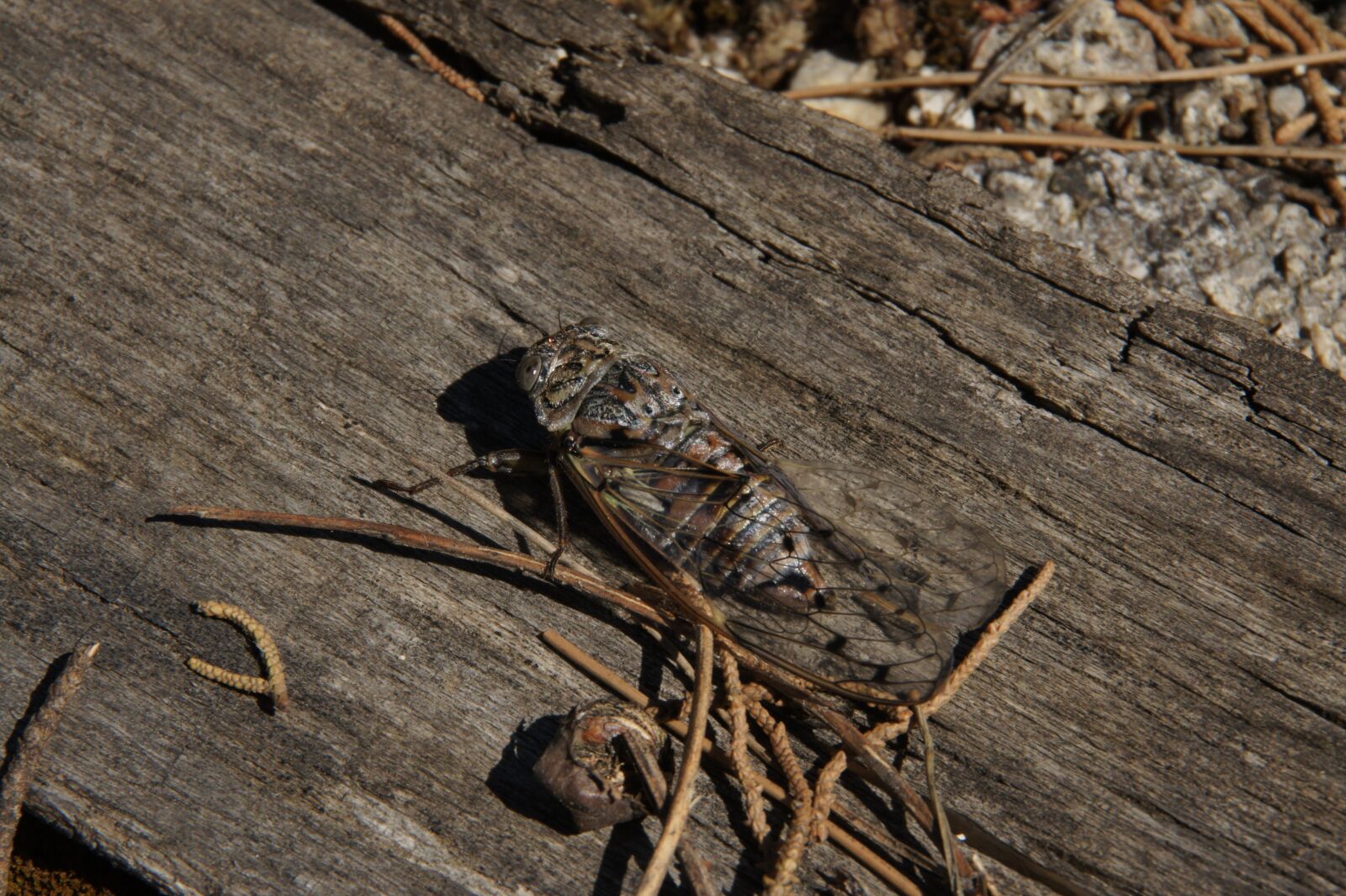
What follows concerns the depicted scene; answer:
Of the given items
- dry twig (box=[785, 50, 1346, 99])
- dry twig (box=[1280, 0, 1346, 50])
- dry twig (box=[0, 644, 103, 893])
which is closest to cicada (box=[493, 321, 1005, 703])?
dry twig (box=[0, 644, 103, 893])

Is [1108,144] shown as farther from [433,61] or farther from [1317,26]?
[433,61]

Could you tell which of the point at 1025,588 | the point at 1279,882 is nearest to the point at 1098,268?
the point at 1025,588

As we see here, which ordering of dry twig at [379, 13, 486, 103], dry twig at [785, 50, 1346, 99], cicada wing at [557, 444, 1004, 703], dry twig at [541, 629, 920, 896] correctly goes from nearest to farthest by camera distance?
dry twig at [541, 629, 920, 896] < cicada wing at [557, 444, 1004, 703] < dry twig at [379, 13, 486, 103] < dry twig at [785, 50, 1346, 99]

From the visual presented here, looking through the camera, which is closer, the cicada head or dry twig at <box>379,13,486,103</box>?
the cicada head

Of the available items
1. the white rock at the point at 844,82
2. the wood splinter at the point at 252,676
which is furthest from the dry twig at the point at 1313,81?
the wood splinter at the point at 252,676

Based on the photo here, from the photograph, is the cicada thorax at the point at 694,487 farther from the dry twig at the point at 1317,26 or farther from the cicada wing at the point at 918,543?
the dry twig at the point at 1317,26

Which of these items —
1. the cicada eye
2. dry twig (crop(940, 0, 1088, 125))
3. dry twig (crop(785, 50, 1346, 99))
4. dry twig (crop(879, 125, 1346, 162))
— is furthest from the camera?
dry twig (crop(940, 0, 1088, 125))

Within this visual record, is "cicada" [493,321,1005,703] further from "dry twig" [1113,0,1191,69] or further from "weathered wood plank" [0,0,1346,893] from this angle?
"dry twig" [1113,0,1191,69]

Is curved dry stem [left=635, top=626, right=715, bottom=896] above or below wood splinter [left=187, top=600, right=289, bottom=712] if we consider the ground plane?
above
